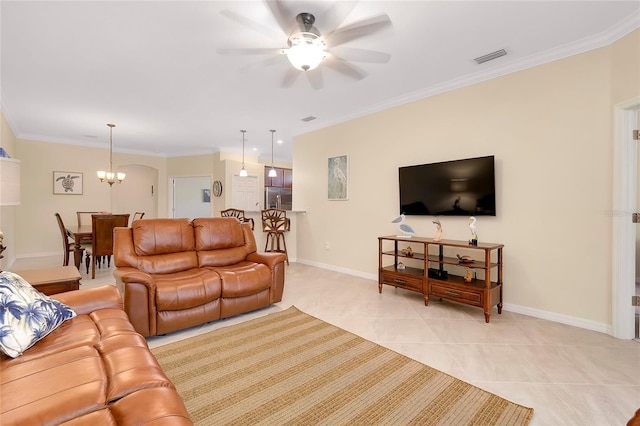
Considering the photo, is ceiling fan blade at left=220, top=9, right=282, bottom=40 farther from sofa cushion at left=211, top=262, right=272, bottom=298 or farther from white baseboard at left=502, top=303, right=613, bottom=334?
white baseboard at left=502, top=303, right=613, bottom=334

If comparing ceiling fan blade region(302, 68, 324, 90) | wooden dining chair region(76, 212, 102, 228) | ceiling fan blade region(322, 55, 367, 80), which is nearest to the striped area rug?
ceiling fan blade region(322, 55, 367, 80)

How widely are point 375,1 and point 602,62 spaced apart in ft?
7.22

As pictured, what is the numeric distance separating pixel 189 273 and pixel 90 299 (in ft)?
3.26

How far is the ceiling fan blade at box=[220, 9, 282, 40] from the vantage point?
7.30 ft

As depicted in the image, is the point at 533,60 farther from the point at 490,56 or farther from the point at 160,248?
the point at 160,248

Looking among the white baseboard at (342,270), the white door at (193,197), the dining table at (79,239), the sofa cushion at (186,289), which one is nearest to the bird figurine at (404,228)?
the white baseboard at (342,270)

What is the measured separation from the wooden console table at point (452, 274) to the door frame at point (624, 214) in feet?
2.84

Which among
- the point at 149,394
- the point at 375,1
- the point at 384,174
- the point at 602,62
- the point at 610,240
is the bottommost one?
the point at 149,394

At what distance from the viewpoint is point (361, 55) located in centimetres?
291

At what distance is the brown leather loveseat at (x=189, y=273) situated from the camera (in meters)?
2.46

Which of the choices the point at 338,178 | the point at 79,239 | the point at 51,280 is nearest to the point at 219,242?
the point at 51,280

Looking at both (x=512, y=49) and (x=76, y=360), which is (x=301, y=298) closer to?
(x=76, y=360)

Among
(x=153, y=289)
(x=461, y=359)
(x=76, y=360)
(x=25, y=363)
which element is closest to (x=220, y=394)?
(x=76, y=360)

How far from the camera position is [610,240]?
8.48 ft
